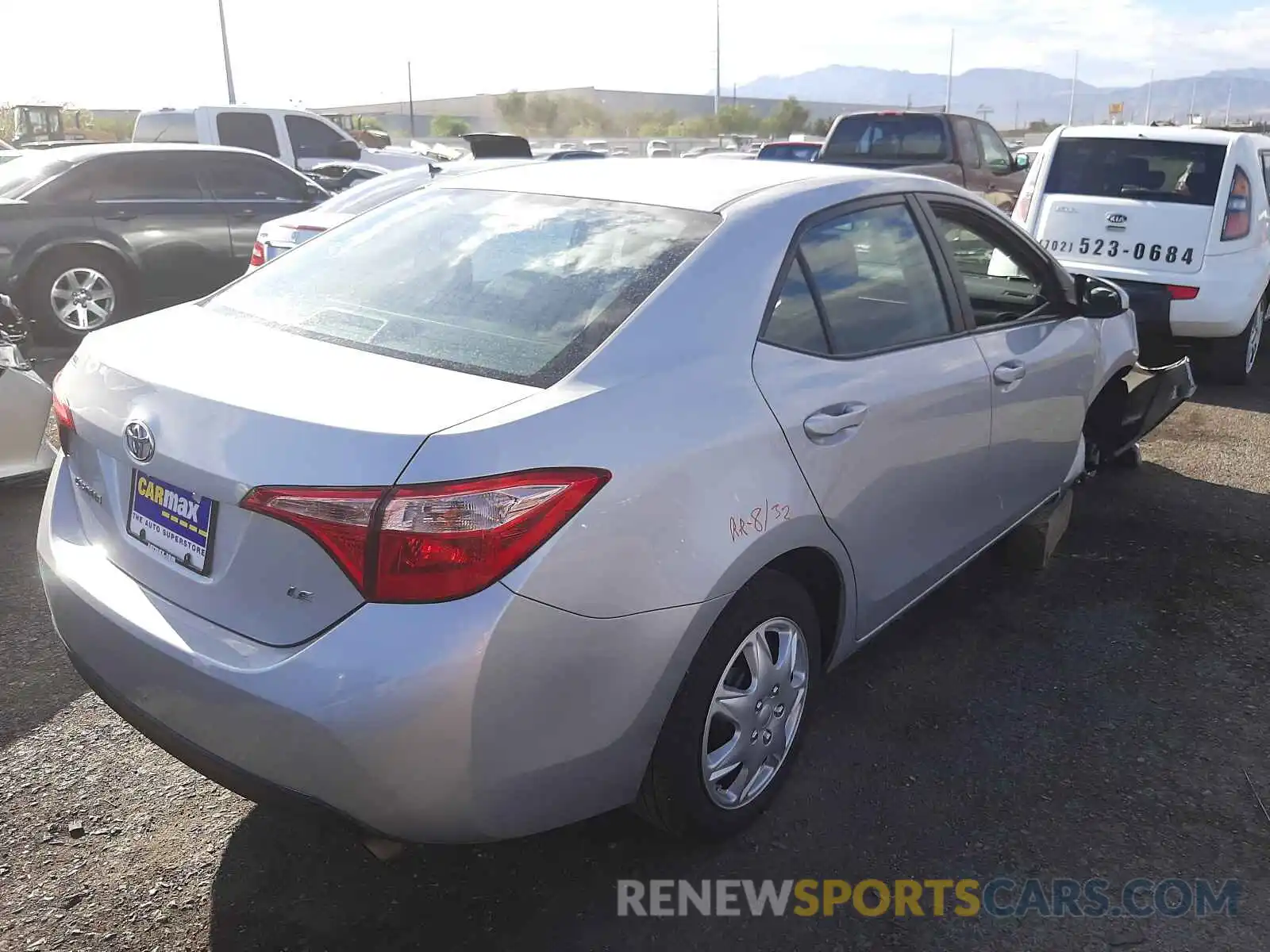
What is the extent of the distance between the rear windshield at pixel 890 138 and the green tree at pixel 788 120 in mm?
59204

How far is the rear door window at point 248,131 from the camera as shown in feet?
44.8

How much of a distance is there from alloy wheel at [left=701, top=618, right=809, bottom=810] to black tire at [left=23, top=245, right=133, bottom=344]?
25.0 feet

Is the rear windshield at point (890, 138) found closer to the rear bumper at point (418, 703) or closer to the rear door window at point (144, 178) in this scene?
the rear door window at point (144, 178)

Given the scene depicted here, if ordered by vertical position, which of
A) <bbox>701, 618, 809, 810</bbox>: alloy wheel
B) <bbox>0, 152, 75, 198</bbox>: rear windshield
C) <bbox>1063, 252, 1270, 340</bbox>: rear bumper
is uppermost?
<bbox>0, 152, 75, 198</bbox>: rear windshield

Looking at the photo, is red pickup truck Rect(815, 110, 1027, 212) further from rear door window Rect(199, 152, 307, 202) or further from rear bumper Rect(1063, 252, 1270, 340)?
rear door window Rect(199, 152, 307, 202)

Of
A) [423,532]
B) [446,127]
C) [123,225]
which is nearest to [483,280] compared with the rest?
[423,532]

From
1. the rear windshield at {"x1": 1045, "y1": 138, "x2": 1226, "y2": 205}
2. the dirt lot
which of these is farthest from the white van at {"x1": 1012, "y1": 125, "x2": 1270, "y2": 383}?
the dirt lot

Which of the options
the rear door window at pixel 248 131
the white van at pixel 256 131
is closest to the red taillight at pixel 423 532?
the white van at pixel 256 131

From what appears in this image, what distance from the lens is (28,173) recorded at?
8688 millimetres

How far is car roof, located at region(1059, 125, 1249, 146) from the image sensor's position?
7.47 m

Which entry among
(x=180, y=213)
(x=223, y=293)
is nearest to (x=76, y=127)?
(x=180, y=213)

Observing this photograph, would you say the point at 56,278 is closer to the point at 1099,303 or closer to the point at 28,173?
the point at 28,173

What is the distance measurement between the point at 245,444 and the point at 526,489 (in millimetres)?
555

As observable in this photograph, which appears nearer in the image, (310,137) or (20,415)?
(20,415)
